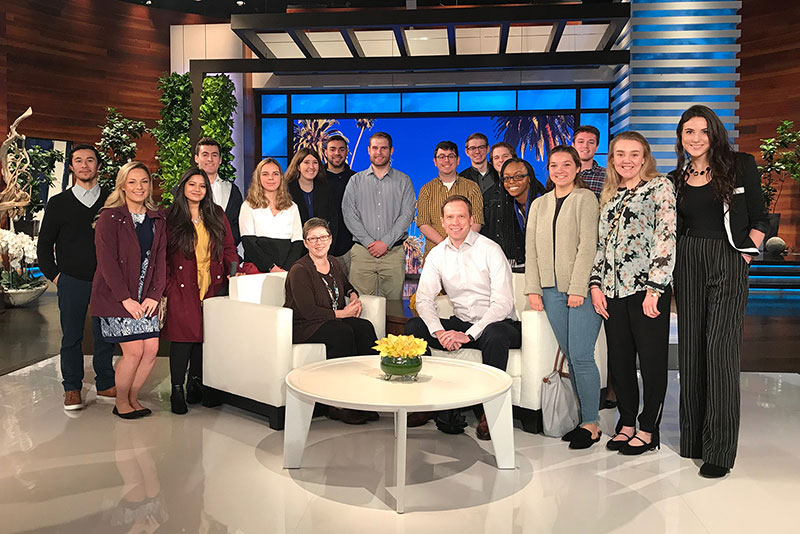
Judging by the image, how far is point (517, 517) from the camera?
299cm

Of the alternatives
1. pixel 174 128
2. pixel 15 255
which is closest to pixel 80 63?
pixel 174 128

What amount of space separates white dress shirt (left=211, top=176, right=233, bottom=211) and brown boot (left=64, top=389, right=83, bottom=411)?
1.66 m

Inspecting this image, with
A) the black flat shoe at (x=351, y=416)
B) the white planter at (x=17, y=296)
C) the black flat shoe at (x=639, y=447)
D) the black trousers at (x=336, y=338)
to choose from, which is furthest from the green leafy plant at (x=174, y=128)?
the black flat shoe at (x=639, y=447)

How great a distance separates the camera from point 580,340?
3957 millimetres

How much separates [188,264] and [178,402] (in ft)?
2.96

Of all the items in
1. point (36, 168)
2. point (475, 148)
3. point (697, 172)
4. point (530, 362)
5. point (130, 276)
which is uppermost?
point (36, 168)

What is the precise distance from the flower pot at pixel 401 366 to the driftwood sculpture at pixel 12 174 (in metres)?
7.53

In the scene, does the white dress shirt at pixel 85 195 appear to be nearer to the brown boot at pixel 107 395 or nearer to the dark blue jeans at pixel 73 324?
the dark blue jeans at pixel 73 324

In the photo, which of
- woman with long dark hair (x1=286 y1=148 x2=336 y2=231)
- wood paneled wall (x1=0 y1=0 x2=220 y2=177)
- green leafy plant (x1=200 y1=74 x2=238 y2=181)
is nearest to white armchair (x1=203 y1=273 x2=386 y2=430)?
woman with long dark hair (x1=286 y1=148 x2=336 y2=231)

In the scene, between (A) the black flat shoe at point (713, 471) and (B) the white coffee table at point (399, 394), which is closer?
(B) the white coffee table at point (399, 394)

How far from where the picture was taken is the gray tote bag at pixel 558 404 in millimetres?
4020

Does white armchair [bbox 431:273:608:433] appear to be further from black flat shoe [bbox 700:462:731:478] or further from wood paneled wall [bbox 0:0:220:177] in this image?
wood paneled wall [bbox 0:0:220:177]

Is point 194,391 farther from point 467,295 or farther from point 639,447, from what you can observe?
point 639,447

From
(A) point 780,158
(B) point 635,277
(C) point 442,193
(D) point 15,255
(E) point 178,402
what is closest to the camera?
(B) point 635,277
